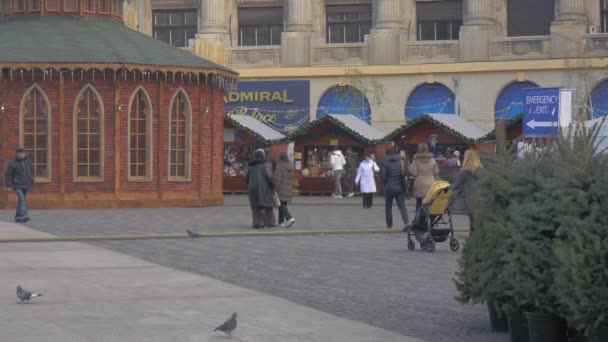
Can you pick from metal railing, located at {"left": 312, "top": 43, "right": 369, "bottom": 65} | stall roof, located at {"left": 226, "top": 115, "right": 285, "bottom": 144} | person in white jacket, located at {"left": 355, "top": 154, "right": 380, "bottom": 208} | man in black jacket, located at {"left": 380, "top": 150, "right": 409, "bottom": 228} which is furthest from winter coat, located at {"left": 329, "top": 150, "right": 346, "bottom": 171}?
man in black jacket, located at {"left": 380, "top": 150, "right": 409, "bottom": 228}

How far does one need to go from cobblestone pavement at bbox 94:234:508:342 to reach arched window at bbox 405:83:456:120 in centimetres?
3043

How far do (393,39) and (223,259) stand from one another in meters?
38.1

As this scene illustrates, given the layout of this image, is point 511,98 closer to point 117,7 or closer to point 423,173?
→ point 117,7

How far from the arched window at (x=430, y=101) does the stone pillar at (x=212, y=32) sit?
8460 mm

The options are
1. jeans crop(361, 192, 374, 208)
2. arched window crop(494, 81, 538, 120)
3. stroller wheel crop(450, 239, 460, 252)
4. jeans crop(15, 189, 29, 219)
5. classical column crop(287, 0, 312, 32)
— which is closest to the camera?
stroller wheel crop(450, 239, 460, 252)

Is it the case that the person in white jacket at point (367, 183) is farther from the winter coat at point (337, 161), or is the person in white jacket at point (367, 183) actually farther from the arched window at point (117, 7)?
the winter coat at point (337, 161)

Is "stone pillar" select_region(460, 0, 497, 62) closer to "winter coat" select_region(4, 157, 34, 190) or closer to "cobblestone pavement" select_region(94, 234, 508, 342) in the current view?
"winter coat" select_region(4, 157, 34, 190)

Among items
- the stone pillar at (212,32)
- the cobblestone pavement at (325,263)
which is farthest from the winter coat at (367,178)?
the stone pillar at (212,32)

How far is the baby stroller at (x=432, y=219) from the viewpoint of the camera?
21.0m

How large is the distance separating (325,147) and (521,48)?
10780mm

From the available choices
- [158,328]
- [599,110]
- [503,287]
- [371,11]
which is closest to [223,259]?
[158,328]

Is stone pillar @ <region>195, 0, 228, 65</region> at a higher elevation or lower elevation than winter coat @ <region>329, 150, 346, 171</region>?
higher

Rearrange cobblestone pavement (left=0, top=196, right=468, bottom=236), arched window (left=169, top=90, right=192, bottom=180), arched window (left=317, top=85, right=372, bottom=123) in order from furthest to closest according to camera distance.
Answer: arched window (left=317, top=85, right=372, bottom=123) < arched window (left=169, top=90, right=192, bottom=180) < cobblestone pavement (left=0, top=196, right=468, bottom=236)

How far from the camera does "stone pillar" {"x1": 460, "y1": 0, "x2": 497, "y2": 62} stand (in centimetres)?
5575
